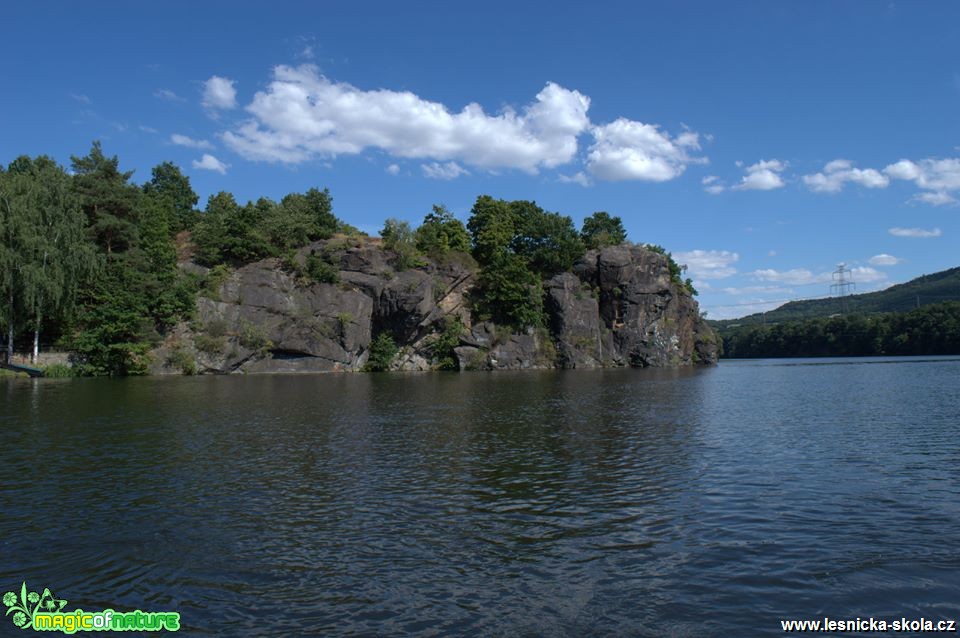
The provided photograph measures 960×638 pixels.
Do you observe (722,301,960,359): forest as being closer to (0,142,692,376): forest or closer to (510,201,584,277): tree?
(0,142,692,376): forest

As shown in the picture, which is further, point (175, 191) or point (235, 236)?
point (175, 191)

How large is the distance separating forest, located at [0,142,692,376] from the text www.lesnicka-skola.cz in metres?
70.4

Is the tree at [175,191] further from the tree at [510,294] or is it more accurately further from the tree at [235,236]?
the tree at [510,294]

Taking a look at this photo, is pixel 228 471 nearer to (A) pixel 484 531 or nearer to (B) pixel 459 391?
(A) pixel 484 531

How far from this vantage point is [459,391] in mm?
51969

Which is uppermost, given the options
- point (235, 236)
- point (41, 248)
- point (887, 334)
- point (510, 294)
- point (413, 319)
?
point (235, 236)

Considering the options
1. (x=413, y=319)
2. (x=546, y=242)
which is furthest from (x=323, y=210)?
(x=546, y=242)

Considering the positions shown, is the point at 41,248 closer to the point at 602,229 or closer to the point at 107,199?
the point at 107,199

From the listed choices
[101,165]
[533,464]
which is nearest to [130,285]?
[101,165]

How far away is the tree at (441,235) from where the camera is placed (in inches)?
4065

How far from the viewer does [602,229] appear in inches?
4857

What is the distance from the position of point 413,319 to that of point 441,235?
19.8m

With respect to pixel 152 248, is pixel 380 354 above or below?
below

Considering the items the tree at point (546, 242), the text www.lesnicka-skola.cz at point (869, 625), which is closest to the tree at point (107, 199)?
the tree at point (546, 242)
